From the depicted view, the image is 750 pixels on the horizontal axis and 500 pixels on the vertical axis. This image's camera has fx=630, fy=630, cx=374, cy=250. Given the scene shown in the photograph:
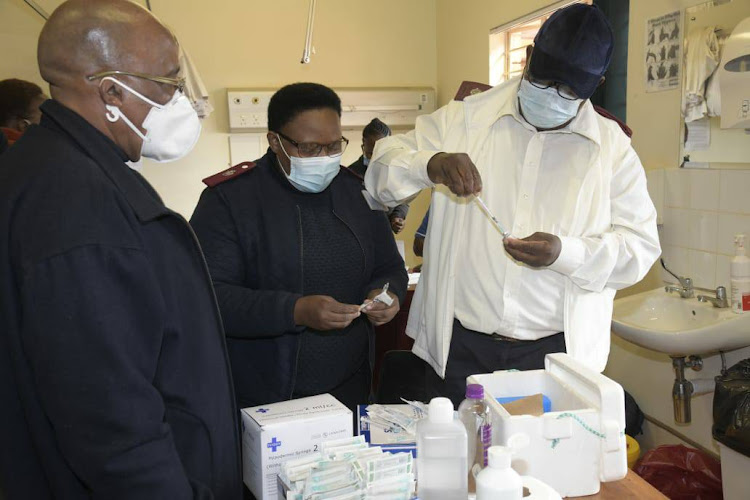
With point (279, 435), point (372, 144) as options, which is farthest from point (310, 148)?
point (372, 144)

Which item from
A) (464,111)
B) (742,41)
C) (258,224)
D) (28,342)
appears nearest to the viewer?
(28,342)

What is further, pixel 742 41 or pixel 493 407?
pixel 742 41

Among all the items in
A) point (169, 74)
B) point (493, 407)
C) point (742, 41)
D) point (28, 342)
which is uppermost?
point (742, 41)

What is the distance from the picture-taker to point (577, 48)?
161cm

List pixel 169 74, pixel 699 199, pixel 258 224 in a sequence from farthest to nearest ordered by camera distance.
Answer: pixel 699 199 → pixel 258 224 → pixel 169 74

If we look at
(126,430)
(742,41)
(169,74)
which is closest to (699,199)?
(742,41)

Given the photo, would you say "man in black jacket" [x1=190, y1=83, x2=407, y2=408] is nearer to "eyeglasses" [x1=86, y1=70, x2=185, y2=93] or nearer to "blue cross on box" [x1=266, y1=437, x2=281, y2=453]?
"blue cross on box" [x1=266, y1=437, x2=281, y2=453]

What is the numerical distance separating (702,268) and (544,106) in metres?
1.44

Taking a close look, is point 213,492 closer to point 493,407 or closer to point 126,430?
point 126,430

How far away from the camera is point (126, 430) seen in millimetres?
918

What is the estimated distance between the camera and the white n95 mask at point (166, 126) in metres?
1.10

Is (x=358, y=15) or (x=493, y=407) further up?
(x=358, y=15)

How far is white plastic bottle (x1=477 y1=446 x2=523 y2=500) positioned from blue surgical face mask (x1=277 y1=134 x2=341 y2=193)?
103 cm

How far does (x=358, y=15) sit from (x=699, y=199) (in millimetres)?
3422
